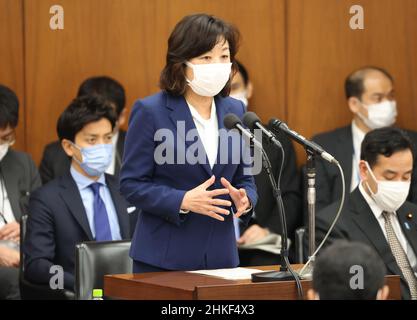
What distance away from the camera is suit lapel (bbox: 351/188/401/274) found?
392 cm

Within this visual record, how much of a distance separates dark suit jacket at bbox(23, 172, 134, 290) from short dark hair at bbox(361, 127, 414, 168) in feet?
4.20

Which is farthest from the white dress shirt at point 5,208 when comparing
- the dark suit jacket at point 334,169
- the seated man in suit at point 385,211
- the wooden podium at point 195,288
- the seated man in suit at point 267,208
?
the wooden podium at point 195,288

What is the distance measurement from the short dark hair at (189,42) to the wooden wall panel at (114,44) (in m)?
2.85

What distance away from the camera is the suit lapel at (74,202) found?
4387 mm

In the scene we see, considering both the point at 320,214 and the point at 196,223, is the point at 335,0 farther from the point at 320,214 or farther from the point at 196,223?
the point at 196,223

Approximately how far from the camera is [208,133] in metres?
3.19

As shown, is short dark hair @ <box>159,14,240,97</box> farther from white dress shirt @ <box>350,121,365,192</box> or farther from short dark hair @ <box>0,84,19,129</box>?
white dress shirt @ <box>350,121,365,192</box>

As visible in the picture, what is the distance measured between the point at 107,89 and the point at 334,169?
59.6 inches

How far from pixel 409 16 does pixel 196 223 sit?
3557 mm

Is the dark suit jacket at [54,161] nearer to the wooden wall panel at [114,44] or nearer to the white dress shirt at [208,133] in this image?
the wooden wall panel at [114,44]

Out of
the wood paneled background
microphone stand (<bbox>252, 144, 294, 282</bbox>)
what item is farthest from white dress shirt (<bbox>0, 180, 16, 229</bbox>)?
microphone stand (<bbox>252, 144, 294, 282</bbox>)

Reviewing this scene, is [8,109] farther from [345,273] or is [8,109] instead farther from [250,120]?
[345,273]

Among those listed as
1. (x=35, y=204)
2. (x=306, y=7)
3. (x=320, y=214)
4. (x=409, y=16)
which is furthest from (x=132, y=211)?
(x=409, y=16)

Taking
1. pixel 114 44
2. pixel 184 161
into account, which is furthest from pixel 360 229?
pixel 114 44
